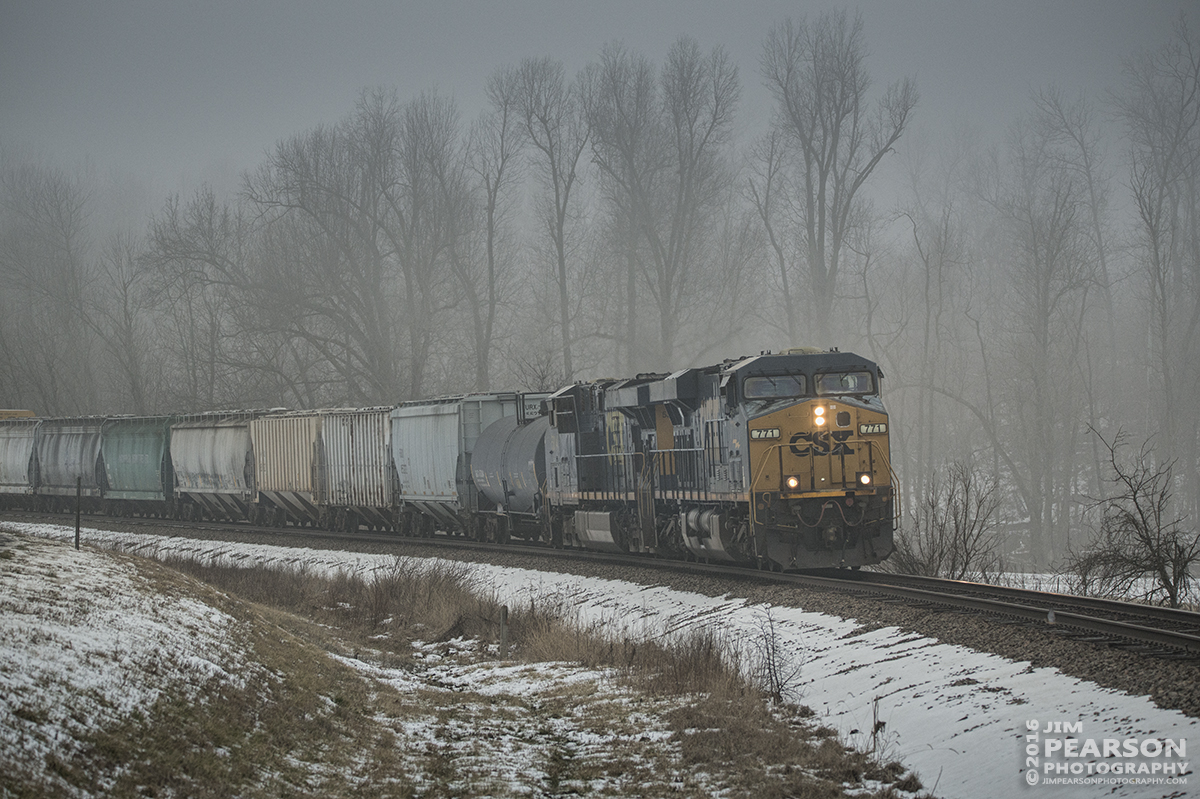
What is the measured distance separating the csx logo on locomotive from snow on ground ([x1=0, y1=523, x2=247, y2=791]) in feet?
28.8

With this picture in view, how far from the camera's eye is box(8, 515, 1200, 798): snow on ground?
7203 mm

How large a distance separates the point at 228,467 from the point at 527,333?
30.9 m

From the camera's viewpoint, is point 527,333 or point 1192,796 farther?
point 527,333

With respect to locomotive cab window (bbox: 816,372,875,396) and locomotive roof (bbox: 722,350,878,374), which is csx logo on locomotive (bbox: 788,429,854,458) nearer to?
locomotive cab window (bbox: 816,372,875,396)

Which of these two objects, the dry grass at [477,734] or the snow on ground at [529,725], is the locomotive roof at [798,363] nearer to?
the dry grass at [477,734]

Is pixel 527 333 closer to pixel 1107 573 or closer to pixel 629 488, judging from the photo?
pixel 629 488

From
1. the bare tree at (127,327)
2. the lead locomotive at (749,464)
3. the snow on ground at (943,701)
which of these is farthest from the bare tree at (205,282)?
the snow on ground at (943,701)

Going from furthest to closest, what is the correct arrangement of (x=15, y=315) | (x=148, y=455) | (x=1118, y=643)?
(x=15, y=315) → (x=148, y=455) → (x=1118, y=643)

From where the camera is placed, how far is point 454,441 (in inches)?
1085

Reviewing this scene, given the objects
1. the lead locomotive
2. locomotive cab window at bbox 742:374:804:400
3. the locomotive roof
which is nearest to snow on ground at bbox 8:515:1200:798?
the lead locomotive

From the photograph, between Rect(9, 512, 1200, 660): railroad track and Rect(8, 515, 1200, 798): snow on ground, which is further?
Rect(9, 512, 1200, 660): railroad track

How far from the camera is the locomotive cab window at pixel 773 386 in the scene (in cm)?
1705

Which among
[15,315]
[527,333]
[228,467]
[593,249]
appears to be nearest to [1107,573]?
[228,467]

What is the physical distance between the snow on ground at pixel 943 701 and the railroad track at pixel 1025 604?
122cm
